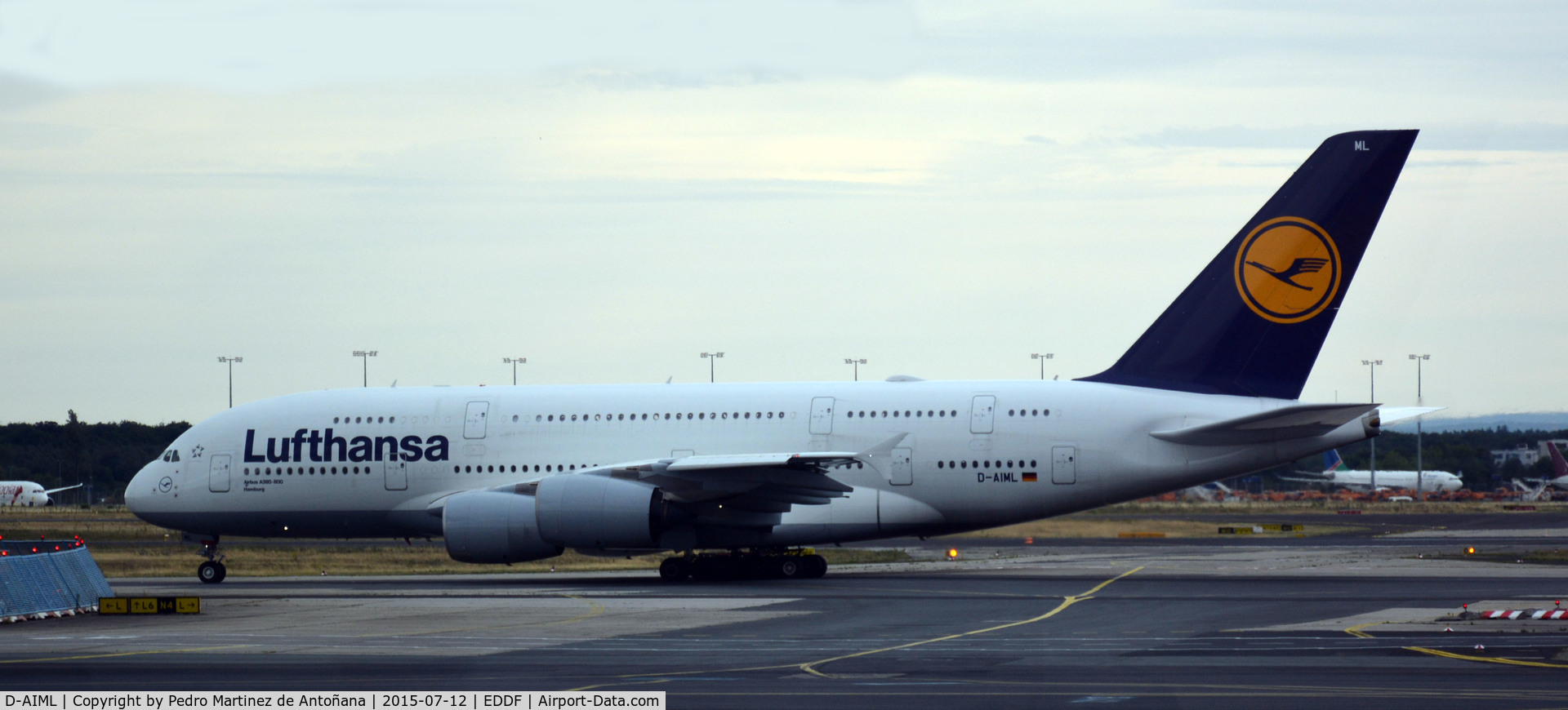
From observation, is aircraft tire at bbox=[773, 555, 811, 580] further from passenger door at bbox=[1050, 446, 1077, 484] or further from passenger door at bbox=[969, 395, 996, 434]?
passenger door at bbox=[1050, 446, 1077, 484]

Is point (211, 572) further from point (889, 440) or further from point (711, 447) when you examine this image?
point (889, 440)

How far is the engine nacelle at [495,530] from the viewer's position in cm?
2786

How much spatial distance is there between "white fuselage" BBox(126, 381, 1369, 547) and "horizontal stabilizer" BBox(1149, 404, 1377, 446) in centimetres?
19

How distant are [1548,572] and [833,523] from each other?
13220mm

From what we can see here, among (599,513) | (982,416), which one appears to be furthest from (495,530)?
A: (982,416)

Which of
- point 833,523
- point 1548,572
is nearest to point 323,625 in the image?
point 833,523

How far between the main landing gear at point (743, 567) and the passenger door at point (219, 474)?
9635 millimetres

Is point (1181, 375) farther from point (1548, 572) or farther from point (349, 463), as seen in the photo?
point (349, 463)

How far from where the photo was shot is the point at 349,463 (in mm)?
31172

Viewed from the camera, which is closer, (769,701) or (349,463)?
(769,701)

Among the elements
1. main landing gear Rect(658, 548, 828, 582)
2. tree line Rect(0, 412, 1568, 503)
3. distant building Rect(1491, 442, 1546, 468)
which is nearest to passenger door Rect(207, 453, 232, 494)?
main landing gear Rect(658, 548, 828, 582)

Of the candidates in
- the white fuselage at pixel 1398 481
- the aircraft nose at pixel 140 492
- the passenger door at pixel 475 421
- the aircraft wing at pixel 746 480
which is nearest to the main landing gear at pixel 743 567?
the aircraft wing at pixel 746 480

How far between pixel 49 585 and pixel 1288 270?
69.6ft

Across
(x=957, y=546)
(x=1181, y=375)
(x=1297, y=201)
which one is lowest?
(x=957, y=546)
